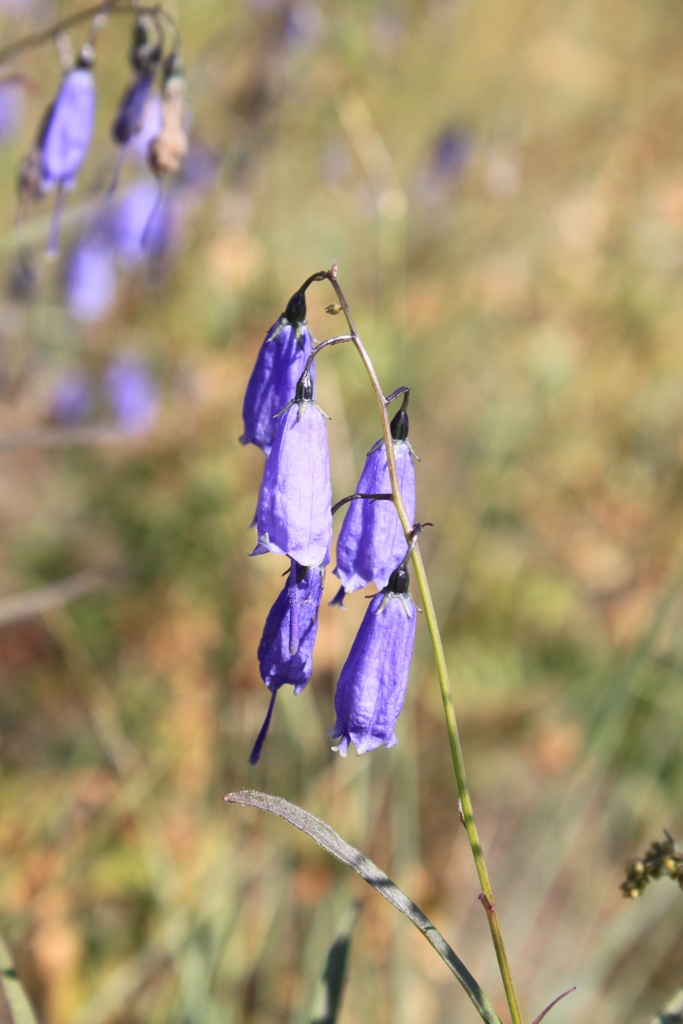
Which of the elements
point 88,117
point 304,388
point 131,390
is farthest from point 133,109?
point 131,390

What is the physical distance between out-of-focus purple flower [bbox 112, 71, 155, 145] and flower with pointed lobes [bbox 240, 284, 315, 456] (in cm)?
81

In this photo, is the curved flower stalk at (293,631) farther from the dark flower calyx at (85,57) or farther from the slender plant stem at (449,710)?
the dark flower calyx at (85,57)

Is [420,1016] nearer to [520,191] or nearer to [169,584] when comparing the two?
[169,584]

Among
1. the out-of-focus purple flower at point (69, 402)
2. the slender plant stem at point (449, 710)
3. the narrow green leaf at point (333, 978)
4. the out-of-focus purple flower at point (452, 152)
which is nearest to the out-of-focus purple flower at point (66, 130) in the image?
the slender plant stem at point (449, 710)

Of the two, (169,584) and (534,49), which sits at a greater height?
(534,49)

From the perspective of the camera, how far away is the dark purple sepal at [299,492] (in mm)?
1045

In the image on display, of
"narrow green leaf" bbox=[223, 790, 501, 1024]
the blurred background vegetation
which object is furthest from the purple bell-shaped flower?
"narrow green leaf" bbox=[223, 790, 501, 1024]

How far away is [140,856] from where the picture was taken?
2.69 metres

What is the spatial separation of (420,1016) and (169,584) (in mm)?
1813

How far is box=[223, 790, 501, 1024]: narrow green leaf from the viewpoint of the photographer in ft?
Result: 3.25

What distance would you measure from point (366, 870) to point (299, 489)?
0.44 meters

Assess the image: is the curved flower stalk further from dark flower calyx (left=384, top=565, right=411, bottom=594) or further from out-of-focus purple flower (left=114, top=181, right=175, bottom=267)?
out-of-focus purple flower (left=114, top=181, right=175, bottom=267)

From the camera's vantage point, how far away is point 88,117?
67.7 inches

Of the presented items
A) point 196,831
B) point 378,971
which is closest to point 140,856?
point 196,831
